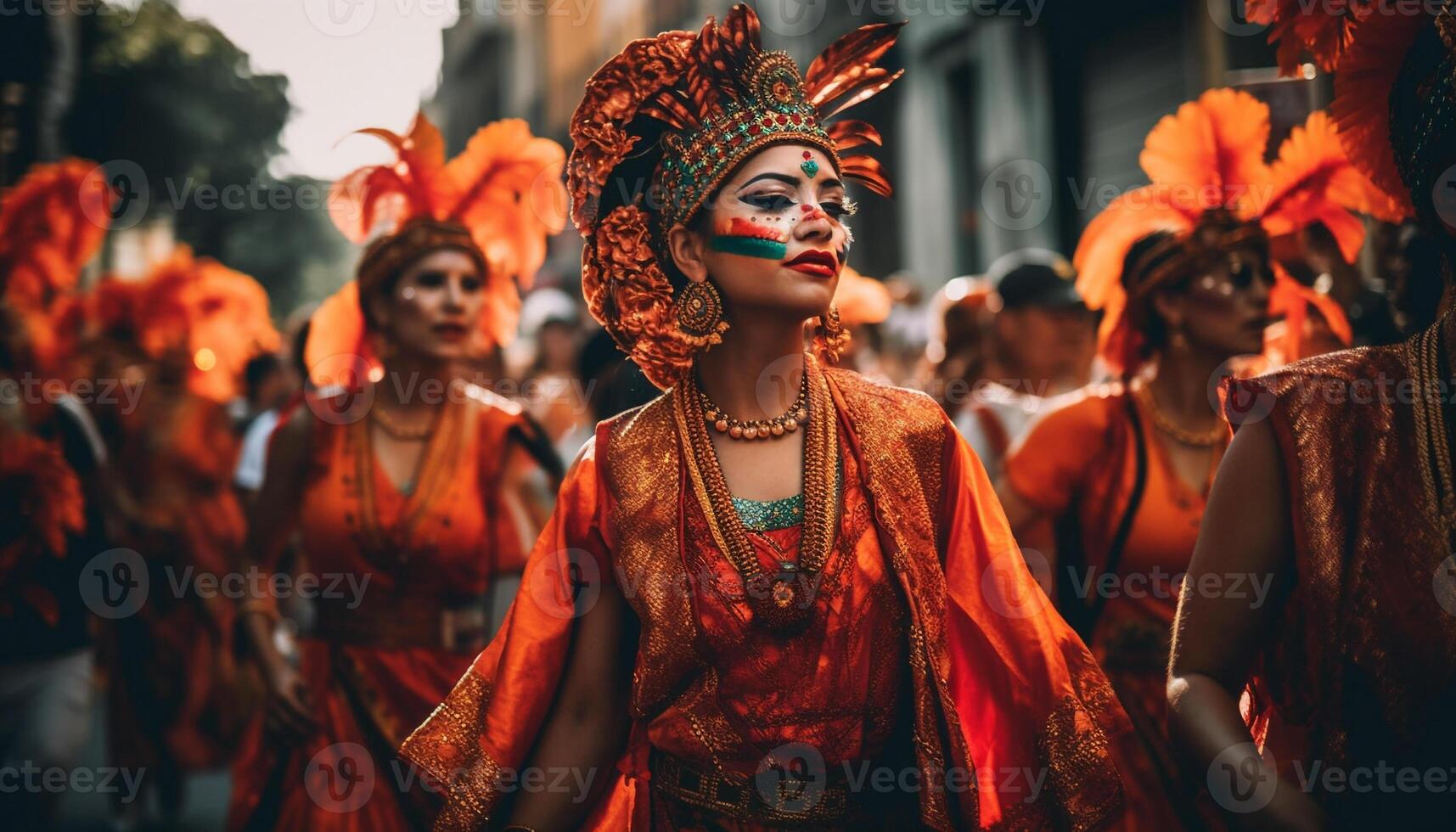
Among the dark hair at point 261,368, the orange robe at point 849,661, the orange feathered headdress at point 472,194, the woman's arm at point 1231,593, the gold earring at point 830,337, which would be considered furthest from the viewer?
the dark hair at point 261,368

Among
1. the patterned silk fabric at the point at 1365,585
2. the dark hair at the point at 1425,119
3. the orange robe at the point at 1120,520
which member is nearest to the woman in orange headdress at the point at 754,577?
the patterned silk fabric at the point at 1365,585

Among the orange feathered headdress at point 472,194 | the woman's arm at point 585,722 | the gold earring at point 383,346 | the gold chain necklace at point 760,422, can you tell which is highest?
the orange feathered headdress at point 472,194

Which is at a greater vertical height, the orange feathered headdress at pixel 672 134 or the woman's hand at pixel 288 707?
the orange feathered headdress at pixel 672 134

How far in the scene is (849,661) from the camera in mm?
2980

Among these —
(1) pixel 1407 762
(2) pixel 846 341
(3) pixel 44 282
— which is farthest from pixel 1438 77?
(3) pixel 44 282

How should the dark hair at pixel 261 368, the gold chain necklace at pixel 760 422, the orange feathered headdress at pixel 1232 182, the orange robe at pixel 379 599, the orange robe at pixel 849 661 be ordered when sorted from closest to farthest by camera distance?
1. the orange robe at pixel 849 661
2. the gold chain necklace at pixel 760 422
3. the orange feathered headdress at pixel 1232 182
4. the orange robe at pixel 379 599
5. the dark hair at pixel 261 368

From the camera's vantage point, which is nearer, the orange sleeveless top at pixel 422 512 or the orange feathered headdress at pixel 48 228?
the orange sleeveless top at pixel 422 512

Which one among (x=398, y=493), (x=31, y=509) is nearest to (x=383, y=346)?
(x=398, y=493)

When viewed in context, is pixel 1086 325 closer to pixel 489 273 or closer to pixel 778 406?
pixel 489 273

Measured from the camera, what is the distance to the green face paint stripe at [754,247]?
10.1 feet

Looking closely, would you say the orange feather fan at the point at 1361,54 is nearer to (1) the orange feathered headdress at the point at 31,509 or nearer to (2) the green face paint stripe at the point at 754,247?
(2) the green face paint stripe at the point at 754,247

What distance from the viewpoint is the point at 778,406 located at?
3.22 m

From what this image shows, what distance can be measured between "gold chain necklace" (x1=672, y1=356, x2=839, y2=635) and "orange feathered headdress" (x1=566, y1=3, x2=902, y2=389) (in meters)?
0.20

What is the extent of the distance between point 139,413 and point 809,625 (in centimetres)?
739
